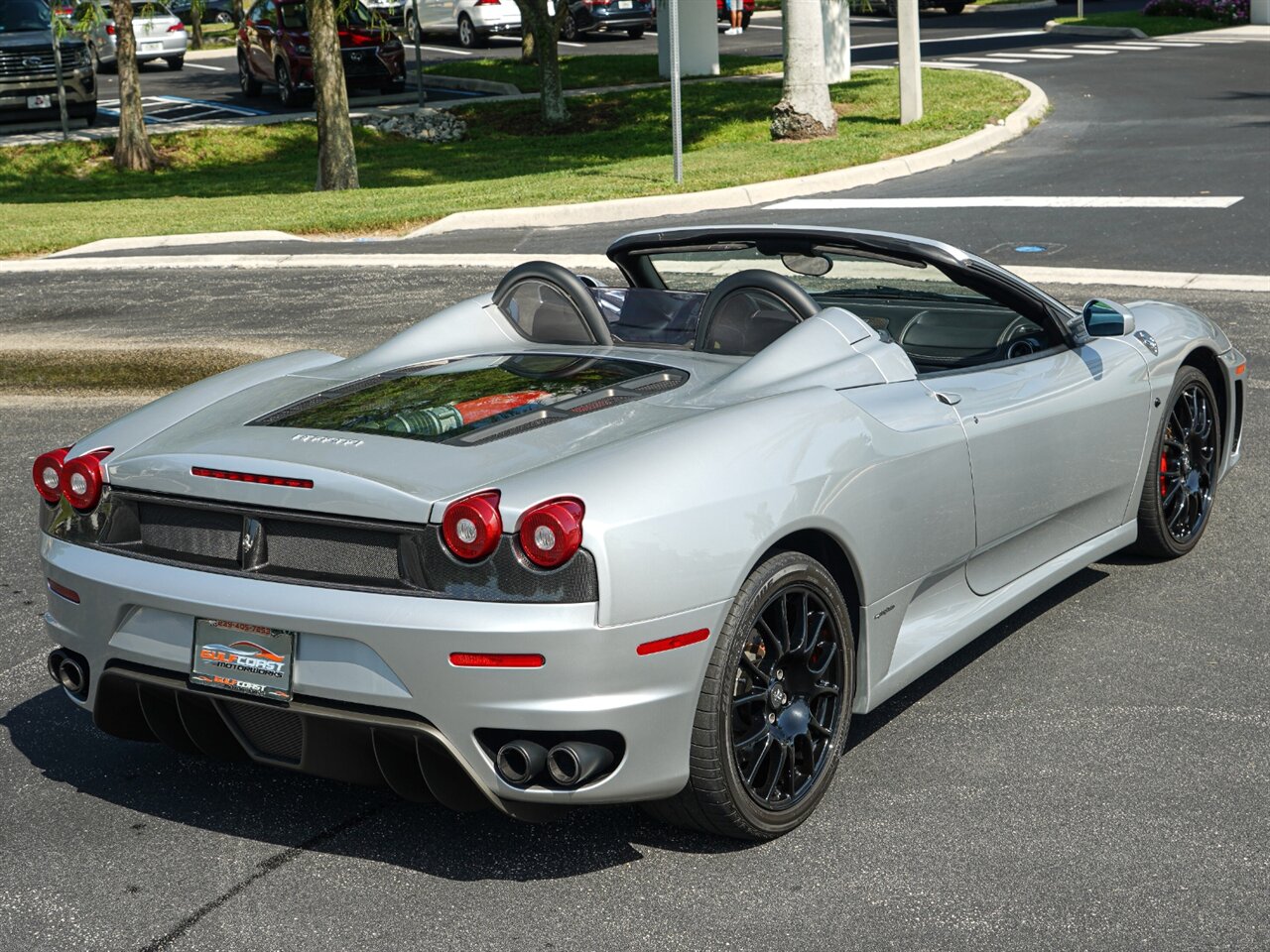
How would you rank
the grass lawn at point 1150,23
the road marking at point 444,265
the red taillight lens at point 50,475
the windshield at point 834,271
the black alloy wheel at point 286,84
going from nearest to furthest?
the red taillight lens at point 50,475
the windshield at point 834,271
the road marking at point 444,265
the black alloy wheel at point 286,84
the grass lawn at point 1150,23

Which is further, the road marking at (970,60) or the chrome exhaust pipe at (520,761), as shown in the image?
the road marking at (970,60)

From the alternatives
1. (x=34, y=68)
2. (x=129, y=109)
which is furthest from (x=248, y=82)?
(x=129, y=109)

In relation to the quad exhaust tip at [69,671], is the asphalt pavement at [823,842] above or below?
below

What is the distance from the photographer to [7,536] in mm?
6863

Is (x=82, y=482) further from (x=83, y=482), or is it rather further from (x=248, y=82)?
(x=248, y=82)

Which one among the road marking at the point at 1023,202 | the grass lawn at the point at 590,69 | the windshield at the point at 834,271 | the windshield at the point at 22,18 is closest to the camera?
the windshield at the point at 834,271

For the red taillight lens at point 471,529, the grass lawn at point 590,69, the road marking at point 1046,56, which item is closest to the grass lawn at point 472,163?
the grass lawn at point 590,69

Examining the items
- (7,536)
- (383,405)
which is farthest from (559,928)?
(7,536)

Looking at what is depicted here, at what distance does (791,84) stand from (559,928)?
60.3 ft

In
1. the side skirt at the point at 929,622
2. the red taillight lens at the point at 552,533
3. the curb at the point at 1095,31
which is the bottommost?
the side skirt at the point at 929,622

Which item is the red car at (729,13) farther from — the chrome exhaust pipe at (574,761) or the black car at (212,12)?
the chrome exhaust pipe at (574,761)

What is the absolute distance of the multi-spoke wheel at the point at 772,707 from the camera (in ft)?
12.5

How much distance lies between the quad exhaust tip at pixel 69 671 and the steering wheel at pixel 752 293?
197 cm

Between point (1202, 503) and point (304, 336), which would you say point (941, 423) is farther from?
point (304, 336)
